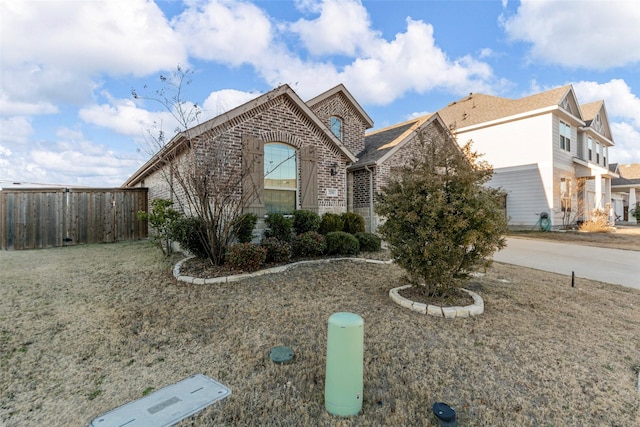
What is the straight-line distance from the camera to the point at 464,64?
12438 mm

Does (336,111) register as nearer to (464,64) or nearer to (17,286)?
(464,64)

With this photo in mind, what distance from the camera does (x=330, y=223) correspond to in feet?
31.6

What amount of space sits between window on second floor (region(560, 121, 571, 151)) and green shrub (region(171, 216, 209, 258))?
2081 centimetres

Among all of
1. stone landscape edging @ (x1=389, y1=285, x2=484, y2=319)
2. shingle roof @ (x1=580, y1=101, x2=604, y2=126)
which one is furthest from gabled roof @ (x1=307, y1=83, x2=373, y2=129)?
shingle roof @ (x1=580, y1=101, x2=604, y2=126)

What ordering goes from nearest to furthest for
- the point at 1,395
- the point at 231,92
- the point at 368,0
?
the point at 1,395 → the point at 231,92 → the point at 368,0

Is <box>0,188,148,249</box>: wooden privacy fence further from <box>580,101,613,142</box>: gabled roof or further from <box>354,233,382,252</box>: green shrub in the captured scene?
<box>580,101,613,142</box>: gabled roof

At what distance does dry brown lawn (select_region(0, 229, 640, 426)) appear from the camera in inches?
97.4

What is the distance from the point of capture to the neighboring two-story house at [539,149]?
17281 millimetres

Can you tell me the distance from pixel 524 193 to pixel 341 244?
15.6 meters

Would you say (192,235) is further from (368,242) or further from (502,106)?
(502,106)

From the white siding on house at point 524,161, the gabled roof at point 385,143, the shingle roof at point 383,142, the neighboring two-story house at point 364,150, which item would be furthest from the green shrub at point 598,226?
the shingle roof at point 383,142

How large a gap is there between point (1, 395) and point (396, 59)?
46.8 feet

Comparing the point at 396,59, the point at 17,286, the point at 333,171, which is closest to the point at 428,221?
the point at 333,171

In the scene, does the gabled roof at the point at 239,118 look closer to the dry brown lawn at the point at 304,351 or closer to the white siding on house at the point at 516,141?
the dry brown lawn at the point at 304,351
